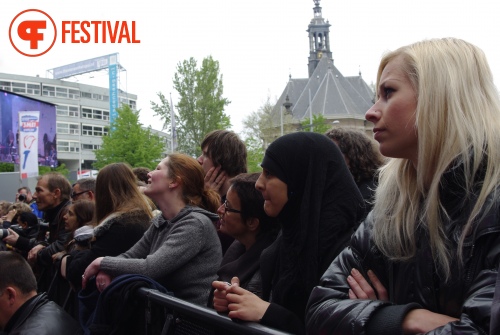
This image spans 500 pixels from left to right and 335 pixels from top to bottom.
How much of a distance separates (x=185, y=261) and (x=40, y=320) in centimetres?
128

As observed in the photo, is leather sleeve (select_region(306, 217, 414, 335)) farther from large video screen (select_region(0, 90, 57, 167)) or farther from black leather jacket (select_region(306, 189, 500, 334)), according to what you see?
large video screen (select_region(0, 90, 57, 167))

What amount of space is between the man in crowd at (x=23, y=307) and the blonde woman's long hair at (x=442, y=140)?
9.72ft

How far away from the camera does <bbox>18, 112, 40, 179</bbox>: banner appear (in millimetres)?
17422

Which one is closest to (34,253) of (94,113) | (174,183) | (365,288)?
(174,183)

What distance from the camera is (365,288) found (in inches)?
82.3

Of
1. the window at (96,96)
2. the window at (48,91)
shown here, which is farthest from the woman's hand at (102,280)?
the window at (96,96)

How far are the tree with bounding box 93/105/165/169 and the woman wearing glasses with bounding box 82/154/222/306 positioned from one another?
41.4m

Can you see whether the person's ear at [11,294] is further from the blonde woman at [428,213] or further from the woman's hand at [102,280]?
the blonde woman at [428,213]

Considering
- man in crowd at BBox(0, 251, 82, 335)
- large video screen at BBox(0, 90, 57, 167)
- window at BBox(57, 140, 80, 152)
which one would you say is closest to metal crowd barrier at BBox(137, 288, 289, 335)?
man in crowd at BBox(0, 251, 82, 335)

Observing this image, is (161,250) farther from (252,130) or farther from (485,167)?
(252,130)

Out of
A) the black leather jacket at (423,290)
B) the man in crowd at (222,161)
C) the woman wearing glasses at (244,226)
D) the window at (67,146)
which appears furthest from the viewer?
the window at (67,146)

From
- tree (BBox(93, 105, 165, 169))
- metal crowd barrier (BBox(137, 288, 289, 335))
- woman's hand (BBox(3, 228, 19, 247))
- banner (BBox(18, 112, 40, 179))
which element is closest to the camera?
metal crowd barrier (BBox(137, 288, 289, 335))

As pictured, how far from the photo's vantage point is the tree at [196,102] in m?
54.4

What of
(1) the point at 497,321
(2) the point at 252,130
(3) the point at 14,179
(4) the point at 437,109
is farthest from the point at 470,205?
(2) the point at 252,130
